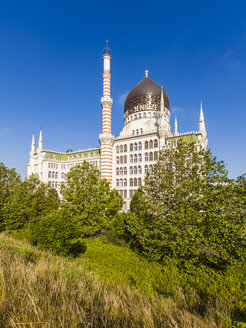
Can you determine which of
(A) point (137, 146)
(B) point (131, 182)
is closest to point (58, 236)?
(B) point (131, 182)

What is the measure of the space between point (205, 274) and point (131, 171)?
3145 cm

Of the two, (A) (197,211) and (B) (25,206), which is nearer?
(A) (197,211)

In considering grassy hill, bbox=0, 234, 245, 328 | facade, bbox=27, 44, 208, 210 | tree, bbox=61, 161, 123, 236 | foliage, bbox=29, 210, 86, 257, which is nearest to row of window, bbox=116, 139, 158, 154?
facade, bbox=27, 44, 208, 210

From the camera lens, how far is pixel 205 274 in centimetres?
1162

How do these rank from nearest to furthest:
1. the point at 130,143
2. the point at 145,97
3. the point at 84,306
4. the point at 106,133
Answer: the point at 84,306, the point at 106,133, the point at 130,143, the point at 145,97

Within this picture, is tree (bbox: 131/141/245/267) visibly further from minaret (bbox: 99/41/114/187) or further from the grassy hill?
minaret (bbox: 99/41/114/187)

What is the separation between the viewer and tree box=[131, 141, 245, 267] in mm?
10969

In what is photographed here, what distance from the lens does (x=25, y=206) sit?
23.0 m

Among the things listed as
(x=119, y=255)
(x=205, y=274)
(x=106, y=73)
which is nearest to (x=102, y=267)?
(x=119, y=255)

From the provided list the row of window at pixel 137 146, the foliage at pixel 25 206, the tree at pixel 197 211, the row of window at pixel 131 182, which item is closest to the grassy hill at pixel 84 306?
the tree at pixel 197 211

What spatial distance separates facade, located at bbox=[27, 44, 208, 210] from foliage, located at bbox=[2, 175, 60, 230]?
1927 cm

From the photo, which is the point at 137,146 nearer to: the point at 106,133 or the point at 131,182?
the point at 106,133

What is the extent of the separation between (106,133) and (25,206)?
25019 mm

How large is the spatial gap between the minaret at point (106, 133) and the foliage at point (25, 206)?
18783mm
